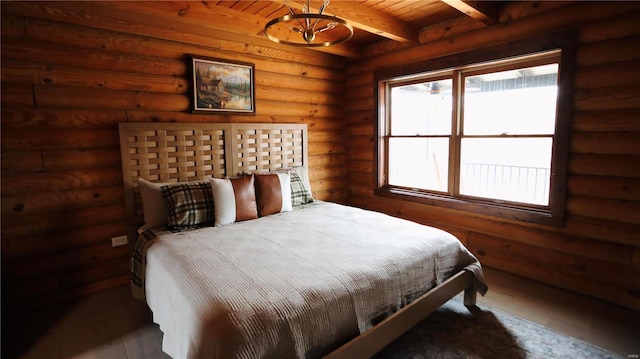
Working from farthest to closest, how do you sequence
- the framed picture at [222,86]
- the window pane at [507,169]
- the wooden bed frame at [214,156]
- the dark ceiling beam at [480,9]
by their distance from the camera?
the framed picture at [222,86] → the window pane at [507,169] → the dark ceiling beam at [480,9] → the wooden bed frame at [214,156]

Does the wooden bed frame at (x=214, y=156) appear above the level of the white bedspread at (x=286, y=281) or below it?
above

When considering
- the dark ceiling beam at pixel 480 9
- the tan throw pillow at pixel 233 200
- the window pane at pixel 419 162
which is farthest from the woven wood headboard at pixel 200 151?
the dark ceiling beam at pixel 480 9

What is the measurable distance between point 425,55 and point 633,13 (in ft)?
5.33

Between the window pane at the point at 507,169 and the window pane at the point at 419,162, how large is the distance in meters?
0.26

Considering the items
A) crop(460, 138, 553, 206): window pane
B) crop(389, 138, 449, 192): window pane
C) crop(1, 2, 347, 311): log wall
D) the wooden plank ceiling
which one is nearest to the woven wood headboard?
crop(1, 2, 347, 311): log wall

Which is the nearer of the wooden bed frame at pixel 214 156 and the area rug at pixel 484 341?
the area rug at pixel 484 341

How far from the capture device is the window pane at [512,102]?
277 centimetres

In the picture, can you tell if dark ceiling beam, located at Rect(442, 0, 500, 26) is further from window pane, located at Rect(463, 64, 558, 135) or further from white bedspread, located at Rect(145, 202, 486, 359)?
white bedspread, located at Rect(145, 202, 486, 359)

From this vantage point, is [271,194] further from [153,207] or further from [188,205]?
[153,207]

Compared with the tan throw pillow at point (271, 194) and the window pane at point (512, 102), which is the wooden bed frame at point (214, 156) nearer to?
the tan throw pillow at point (271, 194)

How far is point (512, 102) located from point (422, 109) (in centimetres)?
97

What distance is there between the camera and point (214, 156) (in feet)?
10.6

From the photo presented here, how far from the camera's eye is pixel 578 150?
8.38ft

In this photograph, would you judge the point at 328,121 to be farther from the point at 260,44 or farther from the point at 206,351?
the point at 206,351
